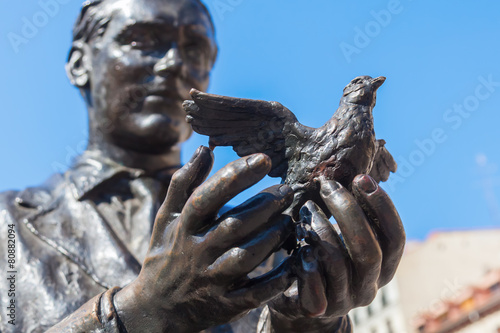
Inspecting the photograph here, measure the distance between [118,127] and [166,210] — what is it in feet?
5.45

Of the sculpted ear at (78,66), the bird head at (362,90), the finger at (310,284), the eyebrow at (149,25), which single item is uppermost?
the sculpted ear at (78,66)

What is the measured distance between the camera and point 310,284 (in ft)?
6.95

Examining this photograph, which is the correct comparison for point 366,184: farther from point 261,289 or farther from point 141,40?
point 141,40

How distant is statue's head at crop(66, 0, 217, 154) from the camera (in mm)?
3715

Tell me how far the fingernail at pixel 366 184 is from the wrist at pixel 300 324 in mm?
664

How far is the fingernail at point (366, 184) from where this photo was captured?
2.16 meters

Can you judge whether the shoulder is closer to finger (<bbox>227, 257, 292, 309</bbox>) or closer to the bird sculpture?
the bird sculpture

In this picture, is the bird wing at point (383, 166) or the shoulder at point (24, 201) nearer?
the bird wing at point (383, 166)

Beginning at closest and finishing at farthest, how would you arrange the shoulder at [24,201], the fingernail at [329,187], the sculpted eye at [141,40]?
the fingernail at [329,187] → the shoulder at [24,201] → the sculpted eye at [141,40]

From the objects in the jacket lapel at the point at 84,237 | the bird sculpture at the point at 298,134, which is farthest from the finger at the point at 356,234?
the jacket lapel at the point at 84,237

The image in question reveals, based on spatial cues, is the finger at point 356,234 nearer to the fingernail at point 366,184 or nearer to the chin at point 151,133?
the fingernail at point 366,184

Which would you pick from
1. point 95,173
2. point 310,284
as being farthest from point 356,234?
point 95,173

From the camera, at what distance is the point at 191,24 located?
154 inches

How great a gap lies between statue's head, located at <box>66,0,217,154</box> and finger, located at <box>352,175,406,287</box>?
1.79 meters
